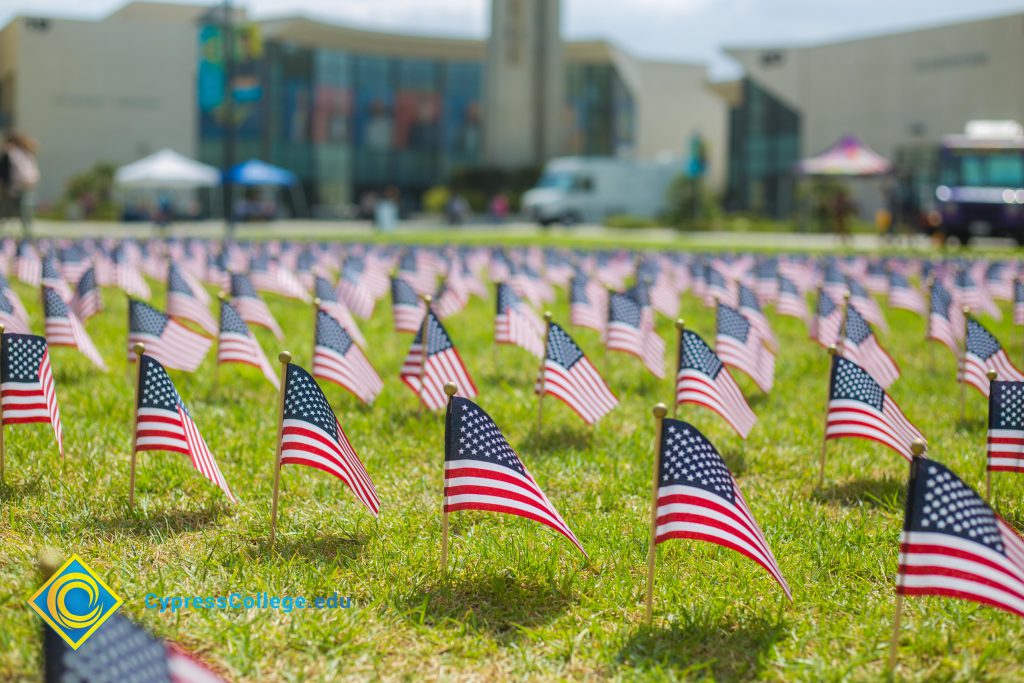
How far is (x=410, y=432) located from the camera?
22.7ft

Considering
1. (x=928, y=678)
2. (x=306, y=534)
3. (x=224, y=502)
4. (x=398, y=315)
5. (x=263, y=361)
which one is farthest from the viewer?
(x=398, y=315)

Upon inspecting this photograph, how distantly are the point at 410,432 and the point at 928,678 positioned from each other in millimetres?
3850

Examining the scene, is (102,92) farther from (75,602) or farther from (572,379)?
(75,602)

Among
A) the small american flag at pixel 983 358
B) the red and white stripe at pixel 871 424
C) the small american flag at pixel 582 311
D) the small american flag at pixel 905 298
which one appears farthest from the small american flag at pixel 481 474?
the small american flag at pixel 905 298

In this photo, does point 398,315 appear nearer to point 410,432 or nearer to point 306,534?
point 410,432

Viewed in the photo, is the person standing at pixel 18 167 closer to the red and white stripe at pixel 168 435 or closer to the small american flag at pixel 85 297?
→ the small american flag at pixel 85 297

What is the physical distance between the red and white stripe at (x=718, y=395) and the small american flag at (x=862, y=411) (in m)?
0.66

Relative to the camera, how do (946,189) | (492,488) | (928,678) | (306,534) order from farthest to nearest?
(946,189) < (306,534) < (492,488) < (928,678)

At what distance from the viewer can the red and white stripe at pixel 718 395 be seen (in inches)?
237

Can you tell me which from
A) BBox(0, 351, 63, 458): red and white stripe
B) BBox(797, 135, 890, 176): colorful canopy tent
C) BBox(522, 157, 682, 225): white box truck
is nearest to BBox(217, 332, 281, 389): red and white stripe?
BBox(0, 351, 63, 458): red and white stripe

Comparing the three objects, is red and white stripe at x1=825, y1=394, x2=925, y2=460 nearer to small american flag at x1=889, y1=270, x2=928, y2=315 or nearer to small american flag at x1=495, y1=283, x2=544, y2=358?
small american flag at x1=495, y1=283, x2=544, y2=358

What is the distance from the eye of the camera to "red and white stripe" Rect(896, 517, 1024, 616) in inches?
140

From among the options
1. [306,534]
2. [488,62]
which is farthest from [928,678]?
[488,62]

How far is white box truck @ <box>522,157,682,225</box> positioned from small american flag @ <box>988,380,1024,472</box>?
4266 cm
